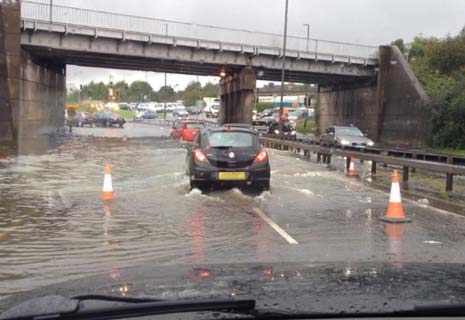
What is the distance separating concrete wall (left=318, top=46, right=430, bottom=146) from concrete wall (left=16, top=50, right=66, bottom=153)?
2476 centimetres

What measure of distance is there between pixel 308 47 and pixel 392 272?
4917 cm

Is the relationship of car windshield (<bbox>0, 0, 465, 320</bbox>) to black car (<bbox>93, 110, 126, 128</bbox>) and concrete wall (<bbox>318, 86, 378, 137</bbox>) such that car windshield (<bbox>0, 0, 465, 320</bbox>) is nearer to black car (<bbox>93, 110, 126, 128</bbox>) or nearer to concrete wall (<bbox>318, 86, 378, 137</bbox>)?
concrete wall (<bbox>318, 86, 378, 137</bbox>)

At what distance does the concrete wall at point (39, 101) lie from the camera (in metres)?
38.5

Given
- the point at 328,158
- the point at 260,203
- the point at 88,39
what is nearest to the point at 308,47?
the point at 88,39

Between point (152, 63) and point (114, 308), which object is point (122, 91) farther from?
point (114, 308)

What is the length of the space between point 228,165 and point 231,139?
0.75 metres

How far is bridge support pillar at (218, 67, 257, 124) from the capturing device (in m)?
51.4

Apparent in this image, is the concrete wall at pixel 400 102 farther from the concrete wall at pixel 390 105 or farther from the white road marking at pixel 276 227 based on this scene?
the white road marking at pixel 276 227

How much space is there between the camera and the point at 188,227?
1028 cm

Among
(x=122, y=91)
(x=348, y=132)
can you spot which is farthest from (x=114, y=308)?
(x=122, y=91)

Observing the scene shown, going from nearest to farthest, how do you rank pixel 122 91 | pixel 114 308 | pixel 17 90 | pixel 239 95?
pixel 114 308 → pixel 17 90 → pixel 239 95 → pixel 122 91

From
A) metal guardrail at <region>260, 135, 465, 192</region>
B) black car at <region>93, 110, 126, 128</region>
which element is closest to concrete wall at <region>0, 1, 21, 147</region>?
metal guardrail at <region>260, 135, 465, 192</region>

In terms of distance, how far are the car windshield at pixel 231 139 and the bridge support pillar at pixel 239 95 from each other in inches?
1438

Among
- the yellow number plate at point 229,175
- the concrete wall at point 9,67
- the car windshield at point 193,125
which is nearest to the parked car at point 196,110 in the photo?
the concrete wall at point 9,67
